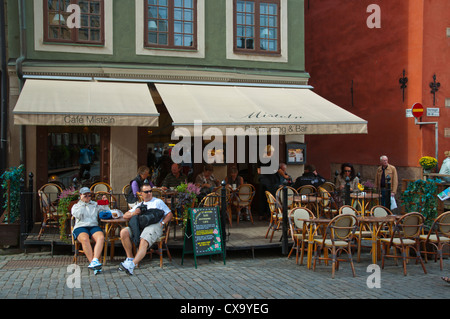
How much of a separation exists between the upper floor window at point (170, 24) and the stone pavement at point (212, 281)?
5840mm

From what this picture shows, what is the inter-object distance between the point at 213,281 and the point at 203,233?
4.43ft

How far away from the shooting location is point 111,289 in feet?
22.5

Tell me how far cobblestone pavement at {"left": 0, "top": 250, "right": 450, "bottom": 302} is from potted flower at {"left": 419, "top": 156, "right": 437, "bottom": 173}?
197 inches

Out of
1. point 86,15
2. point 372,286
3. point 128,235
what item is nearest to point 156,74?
point 86,15

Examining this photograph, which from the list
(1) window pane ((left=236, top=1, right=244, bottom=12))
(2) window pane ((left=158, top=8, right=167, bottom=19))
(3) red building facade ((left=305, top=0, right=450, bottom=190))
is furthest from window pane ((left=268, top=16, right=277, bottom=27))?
(3) red building facade ((left=305, top=0, right=450, bottom=190))

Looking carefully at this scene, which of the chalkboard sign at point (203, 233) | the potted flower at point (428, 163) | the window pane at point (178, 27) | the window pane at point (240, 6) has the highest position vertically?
the window pane at point (240, 6)

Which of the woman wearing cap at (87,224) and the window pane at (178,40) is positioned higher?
the window pane at (178,40)

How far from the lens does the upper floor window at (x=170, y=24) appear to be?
479 inches

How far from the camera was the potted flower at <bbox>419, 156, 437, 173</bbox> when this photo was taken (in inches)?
527

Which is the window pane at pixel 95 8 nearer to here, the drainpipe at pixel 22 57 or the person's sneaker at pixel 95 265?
the drainpipe at pixel 22 57

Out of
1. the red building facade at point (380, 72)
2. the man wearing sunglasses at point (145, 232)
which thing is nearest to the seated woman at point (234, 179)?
the man wearing sunglasses at point (145, 232)

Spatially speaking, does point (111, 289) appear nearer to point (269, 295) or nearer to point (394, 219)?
point (269, 295)

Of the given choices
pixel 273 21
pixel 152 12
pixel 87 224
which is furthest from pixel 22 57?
pixel 273 21

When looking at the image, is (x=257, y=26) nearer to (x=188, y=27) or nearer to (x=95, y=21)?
(x=188, y=27)
